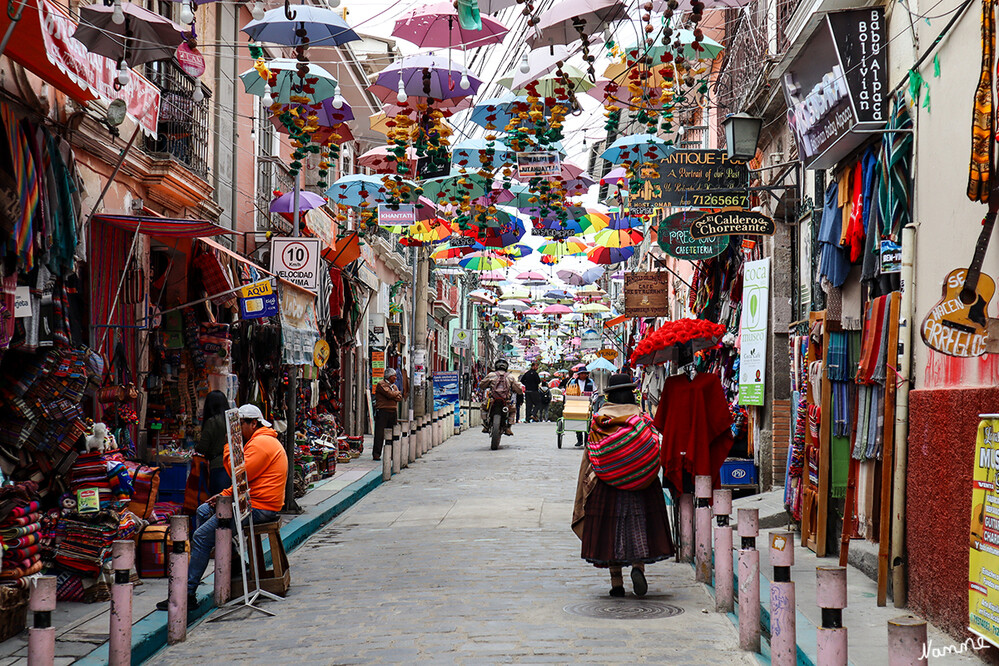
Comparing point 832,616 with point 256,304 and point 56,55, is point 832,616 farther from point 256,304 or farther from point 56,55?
point 256,304

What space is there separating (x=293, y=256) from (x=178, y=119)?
237 cm

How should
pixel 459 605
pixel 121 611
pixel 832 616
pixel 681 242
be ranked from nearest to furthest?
pixel 832 616, pixel 121 611, pixel 459 605, pixel 681 242

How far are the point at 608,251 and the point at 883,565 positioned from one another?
19.1 metres

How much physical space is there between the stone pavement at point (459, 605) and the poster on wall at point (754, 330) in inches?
127

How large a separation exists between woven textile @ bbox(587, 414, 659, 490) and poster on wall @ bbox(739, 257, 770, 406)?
6021 millimetres

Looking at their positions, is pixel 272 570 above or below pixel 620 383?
below

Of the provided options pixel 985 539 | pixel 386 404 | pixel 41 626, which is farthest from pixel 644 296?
pixel 41 626

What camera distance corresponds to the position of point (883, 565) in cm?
803

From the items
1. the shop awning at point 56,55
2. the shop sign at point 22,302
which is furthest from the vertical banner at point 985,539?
the shop sign at point 22,302

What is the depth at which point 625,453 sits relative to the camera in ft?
29.5

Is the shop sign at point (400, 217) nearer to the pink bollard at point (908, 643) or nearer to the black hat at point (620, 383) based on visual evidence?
the black hat at point (620, 383)

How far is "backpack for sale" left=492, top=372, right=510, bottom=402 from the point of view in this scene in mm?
27141

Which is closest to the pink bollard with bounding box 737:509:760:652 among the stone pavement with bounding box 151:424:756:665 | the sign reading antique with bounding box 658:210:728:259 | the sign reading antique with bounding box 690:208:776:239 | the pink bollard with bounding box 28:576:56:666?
the stone pavement with bounding box 151:424:756:665

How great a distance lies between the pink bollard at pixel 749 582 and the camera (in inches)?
275
